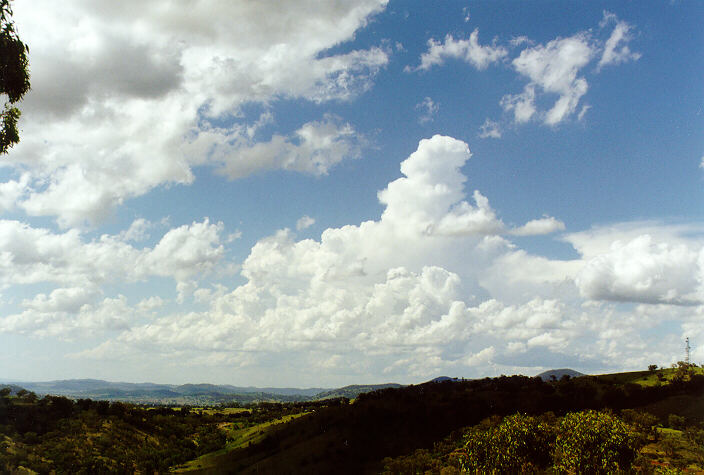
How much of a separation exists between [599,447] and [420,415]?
80.8 m

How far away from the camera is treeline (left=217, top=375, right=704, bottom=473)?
103500mm

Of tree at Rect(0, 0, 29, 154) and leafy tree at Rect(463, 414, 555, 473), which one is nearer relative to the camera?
tree at Rect(0, 0, 29, 154)

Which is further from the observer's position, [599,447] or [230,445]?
[230,445]

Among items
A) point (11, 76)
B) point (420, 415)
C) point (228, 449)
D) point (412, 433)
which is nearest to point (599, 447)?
point (11, 76)

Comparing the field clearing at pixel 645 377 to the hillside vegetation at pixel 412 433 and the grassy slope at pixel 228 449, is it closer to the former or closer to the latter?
the hillside vegetation at pixel 412 433

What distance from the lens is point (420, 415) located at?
12162cm

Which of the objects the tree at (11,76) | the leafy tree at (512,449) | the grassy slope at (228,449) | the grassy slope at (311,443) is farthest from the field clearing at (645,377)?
the tree at (11,76)

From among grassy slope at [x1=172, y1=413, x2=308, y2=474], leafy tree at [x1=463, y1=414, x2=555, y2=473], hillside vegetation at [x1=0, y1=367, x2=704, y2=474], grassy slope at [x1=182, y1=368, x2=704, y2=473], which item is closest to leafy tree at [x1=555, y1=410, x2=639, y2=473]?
hillside vegetation at [x1=0, y1=367, x2=704, y2=474]

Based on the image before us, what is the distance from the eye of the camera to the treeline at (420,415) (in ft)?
340

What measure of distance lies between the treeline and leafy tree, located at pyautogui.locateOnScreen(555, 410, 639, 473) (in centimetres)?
5285

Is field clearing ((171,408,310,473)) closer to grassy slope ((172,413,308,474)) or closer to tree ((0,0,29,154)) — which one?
grassy slope ((172,413,308,474))

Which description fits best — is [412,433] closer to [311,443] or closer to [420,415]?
[420,415]

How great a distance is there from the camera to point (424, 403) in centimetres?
12812

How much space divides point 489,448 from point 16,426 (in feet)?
440
